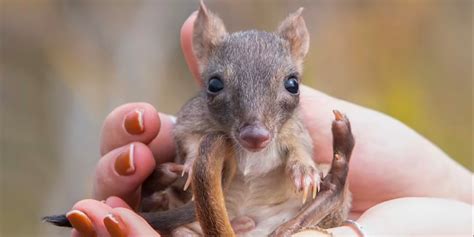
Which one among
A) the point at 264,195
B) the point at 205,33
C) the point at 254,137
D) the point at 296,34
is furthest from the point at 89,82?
the point at 254,137

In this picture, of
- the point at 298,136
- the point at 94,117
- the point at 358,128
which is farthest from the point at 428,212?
the point at 94,117

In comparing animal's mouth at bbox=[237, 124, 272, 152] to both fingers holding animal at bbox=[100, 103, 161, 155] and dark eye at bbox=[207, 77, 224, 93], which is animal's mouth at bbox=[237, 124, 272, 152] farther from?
fingers holding animal at bbox=[100, 103, 161, 155]

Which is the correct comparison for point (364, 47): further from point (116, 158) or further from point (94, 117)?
point (116, 158)

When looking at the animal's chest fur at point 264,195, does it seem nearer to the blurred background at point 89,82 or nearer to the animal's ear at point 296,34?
the animal's ear at point 296,34

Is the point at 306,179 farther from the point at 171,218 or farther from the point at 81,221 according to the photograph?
the point at 81,221

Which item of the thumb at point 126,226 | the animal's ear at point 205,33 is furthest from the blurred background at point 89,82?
the thumb at point 126,226
